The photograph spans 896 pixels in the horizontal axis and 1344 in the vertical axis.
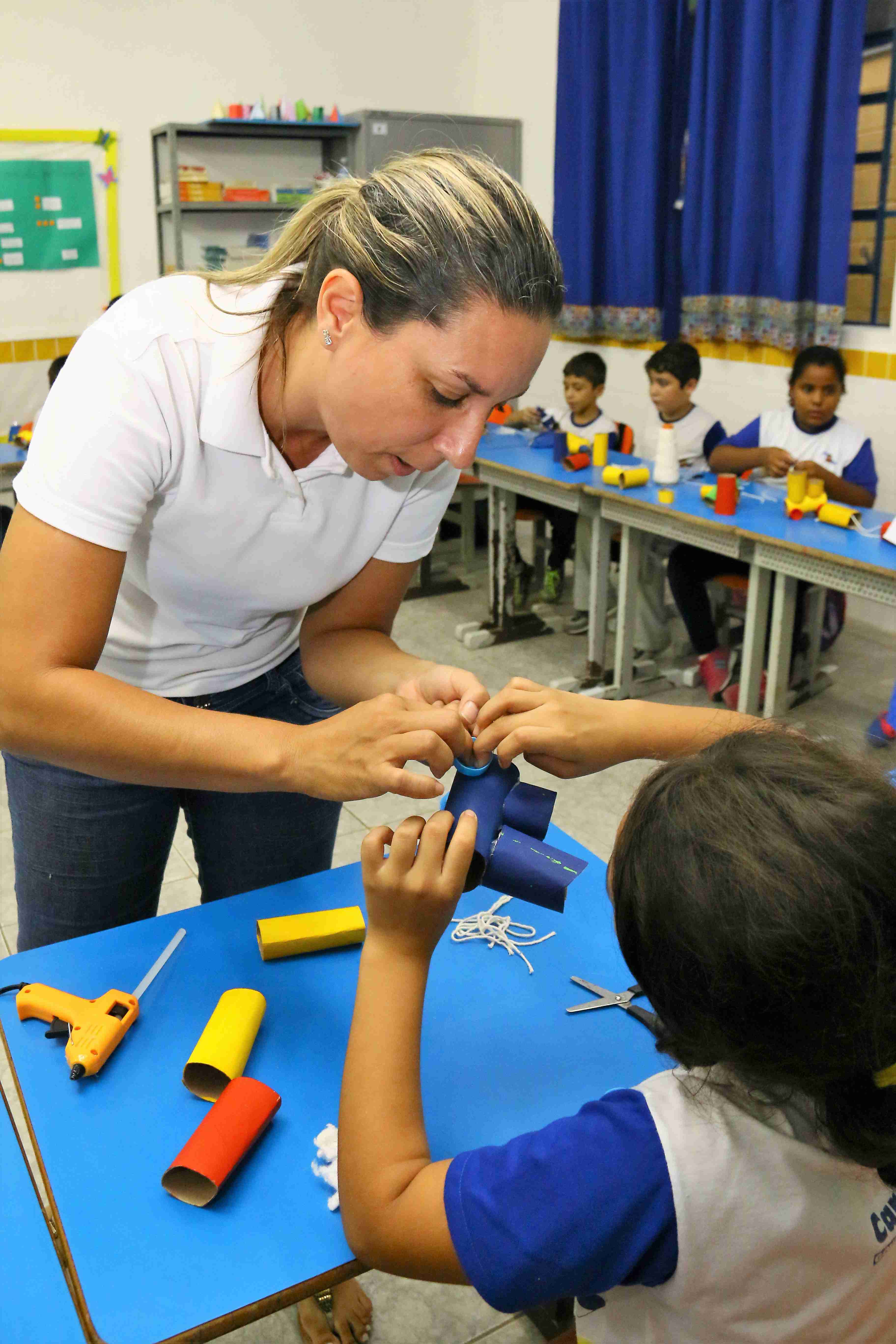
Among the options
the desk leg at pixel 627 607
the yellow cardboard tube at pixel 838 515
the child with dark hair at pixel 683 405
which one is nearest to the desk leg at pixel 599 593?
the desk leg at pixel 627 607

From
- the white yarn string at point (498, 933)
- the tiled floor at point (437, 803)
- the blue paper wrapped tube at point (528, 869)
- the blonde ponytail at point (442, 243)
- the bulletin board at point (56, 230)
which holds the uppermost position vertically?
the bulletin board at point (56, 230)

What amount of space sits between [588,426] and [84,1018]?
424 cm

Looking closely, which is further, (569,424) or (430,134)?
(430,134)

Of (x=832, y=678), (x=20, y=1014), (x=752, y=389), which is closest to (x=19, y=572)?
(x=20, y=1014)

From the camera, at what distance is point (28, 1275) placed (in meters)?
0.99

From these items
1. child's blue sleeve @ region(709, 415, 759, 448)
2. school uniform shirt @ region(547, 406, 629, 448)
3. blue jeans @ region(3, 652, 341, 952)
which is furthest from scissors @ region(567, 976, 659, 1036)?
school uniform shirt @ region(547, 406, 629, 448)

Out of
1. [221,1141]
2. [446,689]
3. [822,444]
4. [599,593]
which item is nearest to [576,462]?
[599,593]

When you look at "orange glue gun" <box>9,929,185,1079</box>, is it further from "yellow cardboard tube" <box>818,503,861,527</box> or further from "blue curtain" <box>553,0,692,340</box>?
"blue curtain" <box>553,0,692,340</box>

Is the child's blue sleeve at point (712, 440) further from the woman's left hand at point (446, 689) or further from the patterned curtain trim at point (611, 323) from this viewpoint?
the woman's left hand at point (446, 689)

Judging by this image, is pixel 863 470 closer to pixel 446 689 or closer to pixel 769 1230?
pixel 446 689

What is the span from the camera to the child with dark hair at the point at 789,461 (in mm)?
4062

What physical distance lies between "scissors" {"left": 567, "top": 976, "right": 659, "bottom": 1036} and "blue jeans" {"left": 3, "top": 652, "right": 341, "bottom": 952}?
0.44 m

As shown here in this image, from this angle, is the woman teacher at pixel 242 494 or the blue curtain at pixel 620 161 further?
the blue curtain at pixel 620 161

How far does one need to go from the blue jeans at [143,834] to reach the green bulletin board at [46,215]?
5.17 meters
